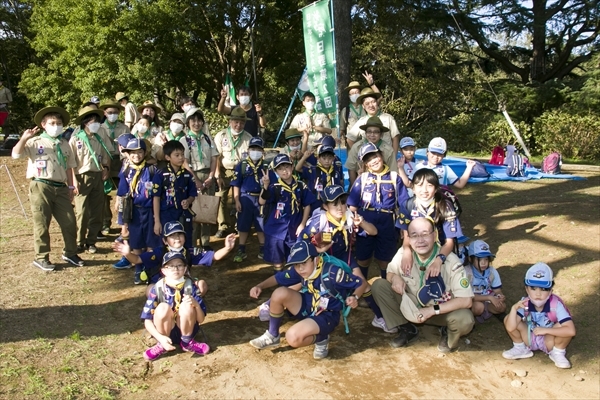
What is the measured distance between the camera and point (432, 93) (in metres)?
17.6

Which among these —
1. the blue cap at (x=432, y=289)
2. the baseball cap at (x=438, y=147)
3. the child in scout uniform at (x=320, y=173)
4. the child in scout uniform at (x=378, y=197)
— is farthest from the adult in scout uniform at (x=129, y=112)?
the blue cap at (x=432, y=289)

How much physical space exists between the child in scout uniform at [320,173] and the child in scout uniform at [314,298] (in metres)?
2.04

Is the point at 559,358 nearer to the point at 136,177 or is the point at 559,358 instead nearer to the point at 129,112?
the point at 136,177

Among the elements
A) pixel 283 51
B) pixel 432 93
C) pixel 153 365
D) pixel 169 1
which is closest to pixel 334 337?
pixel 153 365

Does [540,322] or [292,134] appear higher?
[292,134]

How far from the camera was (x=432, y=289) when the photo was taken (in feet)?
14.5

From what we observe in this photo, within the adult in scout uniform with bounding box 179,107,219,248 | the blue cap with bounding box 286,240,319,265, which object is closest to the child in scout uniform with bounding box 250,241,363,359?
the blue cap with bounding box 286,240,319,265

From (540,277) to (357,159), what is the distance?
9.10 ft

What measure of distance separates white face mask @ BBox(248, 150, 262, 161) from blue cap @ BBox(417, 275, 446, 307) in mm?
3106

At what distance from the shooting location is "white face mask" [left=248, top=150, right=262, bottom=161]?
675 cm

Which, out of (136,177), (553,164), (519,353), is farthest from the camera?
(553,164)

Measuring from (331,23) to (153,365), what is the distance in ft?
20.1

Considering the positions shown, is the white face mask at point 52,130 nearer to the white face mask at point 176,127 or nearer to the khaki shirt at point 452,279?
the white face mask at point 176,127

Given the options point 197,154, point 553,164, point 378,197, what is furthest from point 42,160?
point 553,164
